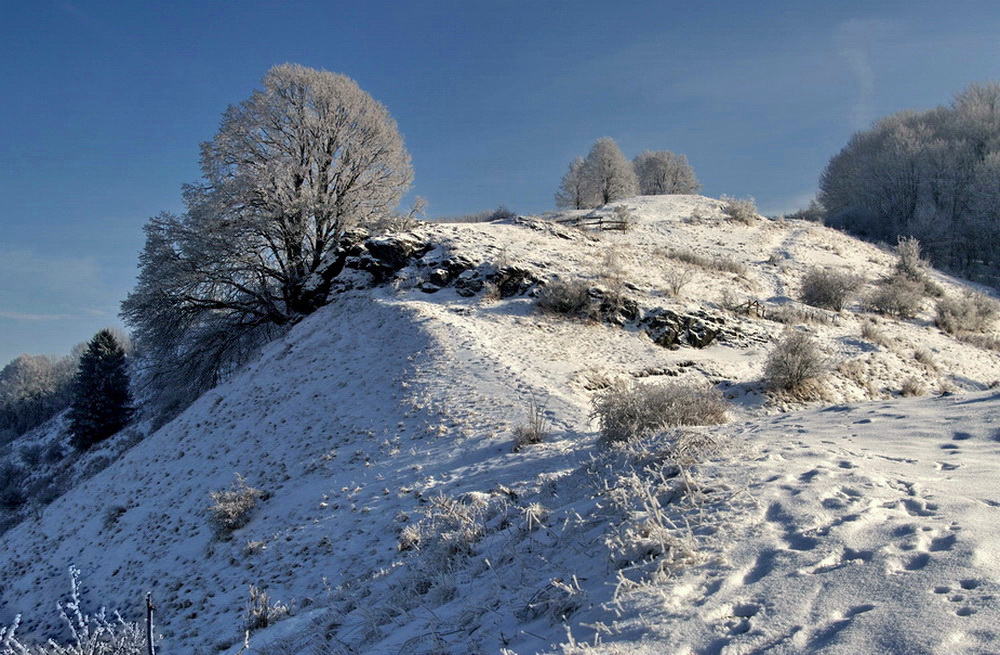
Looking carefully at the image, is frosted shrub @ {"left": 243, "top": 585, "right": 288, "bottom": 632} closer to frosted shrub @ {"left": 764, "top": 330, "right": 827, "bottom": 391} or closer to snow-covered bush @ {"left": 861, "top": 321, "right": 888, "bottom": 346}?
frosted shrub @ {"left": 764, "top": 330, "right": 827, "bottom": 391}

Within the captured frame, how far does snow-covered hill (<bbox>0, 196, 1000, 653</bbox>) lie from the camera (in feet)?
9.61

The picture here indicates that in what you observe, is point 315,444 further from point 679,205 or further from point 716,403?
point 679,205

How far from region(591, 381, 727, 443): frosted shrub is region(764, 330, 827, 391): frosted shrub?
3858 mm

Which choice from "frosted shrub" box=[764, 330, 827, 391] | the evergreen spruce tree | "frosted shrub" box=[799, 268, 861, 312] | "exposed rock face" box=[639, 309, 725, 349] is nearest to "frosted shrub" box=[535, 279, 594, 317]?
"exposed rock face" box=[639, 309, 725, 349]

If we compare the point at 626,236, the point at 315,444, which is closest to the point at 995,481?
the point at 315,444

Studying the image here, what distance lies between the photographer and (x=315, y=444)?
35.2 feet

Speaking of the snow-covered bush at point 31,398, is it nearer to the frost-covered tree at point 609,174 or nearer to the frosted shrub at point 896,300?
the frost-covered tree at point 609,174

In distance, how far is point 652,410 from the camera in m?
7.75

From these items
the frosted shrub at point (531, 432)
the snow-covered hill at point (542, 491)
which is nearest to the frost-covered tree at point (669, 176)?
the snow-covered hill at point (542, 491)

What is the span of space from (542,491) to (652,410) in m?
2.21

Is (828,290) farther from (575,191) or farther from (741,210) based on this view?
(575,191)

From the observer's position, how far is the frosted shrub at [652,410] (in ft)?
24.6

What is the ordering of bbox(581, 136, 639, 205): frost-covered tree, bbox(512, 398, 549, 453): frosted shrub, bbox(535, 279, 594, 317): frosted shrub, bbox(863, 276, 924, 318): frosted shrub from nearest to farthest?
1. bbox(512, 398, 549, 453): frosted shrub
2. bbox(535, 279, 594, 317): frosted shrub
3. bbox(863, 276, 924, 318): frosted shrub
4. bbox(581, 136, 639, 205): frost-covered tree

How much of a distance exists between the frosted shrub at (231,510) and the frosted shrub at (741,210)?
2683cm
